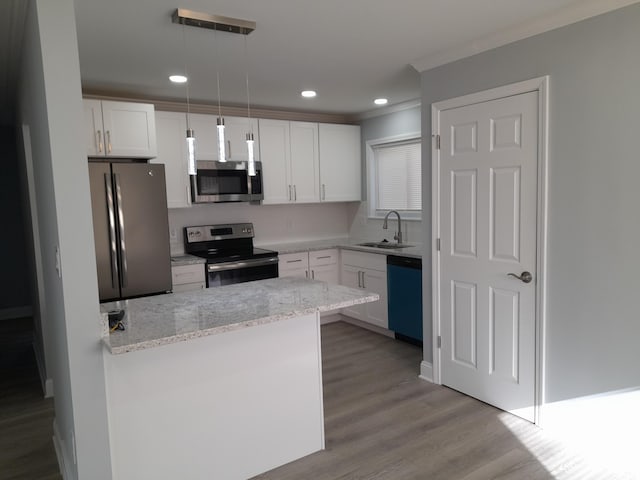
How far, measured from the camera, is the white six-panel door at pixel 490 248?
9.20 ft

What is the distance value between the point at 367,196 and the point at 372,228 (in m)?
0.40

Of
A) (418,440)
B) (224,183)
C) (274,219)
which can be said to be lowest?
(418,440)

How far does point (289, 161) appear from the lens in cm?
498

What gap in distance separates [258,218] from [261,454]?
3.11 metres

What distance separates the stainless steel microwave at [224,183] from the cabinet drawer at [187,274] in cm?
67

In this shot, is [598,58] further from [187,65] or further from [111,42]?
[111,42]

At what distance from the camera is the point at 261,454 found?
2467 millimetres

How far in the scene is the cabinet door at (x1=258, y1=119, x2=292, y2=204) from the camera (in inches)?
188

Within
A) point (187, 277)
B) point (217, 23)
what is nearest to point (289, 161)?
point (187, 277)

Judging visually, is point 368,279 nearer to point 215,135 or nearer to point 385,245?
point 385,245

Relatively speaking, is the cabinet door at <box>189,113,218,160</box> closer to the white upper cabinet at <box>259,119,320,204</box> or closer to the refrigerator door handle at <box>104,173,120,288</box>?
the white upper cabinet at <box>259,119,320,204</box>

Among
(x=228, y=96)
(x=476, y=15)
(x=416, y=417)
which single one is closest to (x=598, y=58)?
(x=476, y=15)

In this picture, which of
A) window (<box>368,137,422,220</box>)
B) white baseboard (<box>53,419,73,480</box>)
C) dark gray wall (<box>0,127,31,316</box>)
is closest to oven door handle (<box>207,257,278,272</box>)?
window (<box>368,137,422,220</box>)

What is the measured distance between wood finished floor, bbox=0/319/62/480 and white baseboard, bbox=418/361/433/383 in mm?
2568
